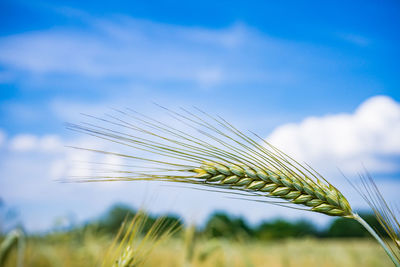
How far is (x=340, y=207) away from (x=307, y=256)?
23.6ft

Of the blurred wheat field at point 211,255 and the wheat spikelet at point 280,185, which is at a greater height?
the wheat spikelet at point 280,185

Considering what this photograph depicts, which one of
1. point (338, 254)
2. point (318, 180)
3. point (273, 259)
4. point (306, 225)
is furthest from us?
point (306, 225)

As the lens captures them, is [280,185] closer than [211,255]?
Yes

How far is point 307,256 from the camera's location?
7.87 m

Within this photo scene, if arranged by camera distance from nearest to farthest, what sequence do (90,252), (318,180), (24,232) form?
(318,180), (24,232), (90,252)

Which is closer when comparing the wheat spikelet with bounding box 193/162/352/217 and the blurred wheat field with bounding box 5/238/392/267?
the wheat spikelet with bounding box 193/162/352/217

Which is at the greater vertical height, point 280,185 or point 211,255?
point 280,185

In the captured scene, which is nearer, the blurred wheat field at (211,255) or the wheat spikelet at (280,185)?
the wheat spikelet at (280,185)

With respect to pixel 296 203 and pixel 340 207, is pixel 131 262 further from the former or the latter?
pixel 340 207

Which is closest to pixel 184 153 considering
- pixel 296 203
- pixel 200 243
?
pixel 296 203

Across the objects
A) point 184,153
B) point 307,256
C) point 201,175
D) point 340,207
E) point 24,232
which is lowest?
point 307,256

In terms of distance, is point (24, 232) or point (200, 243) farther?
point (200, 243)

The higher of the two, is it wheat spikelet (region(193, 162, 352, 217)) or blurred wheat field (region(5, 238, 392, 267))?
wheat spikelet (region(193, 162, 352, 217))

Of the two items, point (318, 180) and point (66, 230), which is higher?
point (318, 180)
